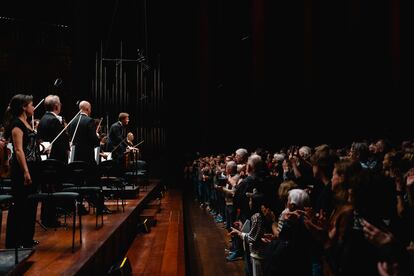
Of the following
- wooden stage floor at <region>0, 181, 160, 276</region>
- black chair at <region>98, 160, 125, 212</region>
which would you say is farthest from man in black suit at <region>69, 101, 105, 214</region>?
wooden stage floor at <region>0, 181, 160, 276</region>

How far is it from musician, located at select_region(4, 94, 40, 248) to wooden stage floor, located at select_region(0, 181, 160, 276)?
227 mm

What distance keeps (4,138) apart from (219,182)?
5.03 metres

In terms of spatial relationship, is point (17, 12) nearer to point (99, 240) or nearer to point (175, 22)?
point (175, 22)

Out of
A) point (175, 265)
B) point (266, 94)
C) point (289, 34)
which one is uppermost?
point (289, 34)

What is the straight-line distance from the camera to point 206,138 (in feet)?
48.2

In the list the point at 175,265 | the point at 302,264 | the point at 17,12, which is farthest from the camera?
the point at 17,12

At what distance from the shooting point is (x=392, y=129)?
30.9ft

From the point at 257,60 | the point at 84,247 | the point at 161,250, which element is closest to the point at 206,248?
the point at 161,250

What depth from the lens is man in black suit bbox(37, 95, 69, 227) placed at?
4.75 m

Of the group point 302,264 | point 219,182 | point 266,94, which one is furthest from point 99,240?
point 266,94

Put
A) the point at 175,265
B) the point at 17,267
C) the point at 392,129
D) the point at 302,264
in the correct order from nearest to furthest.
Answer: the point at 17,267 < the point at 302,264 < the point at 175,265 < the point at 392,129

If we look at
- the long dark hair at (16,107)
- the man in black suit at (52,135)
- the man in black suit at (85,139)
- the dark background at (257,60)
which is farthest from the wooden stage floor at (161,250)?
the dark background at (257,60)

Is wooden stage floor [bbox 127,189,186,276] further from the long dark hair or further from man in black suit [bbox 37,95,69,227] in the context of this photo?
the long dark hair

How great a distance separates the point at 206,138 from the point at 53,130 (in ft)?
33.0
